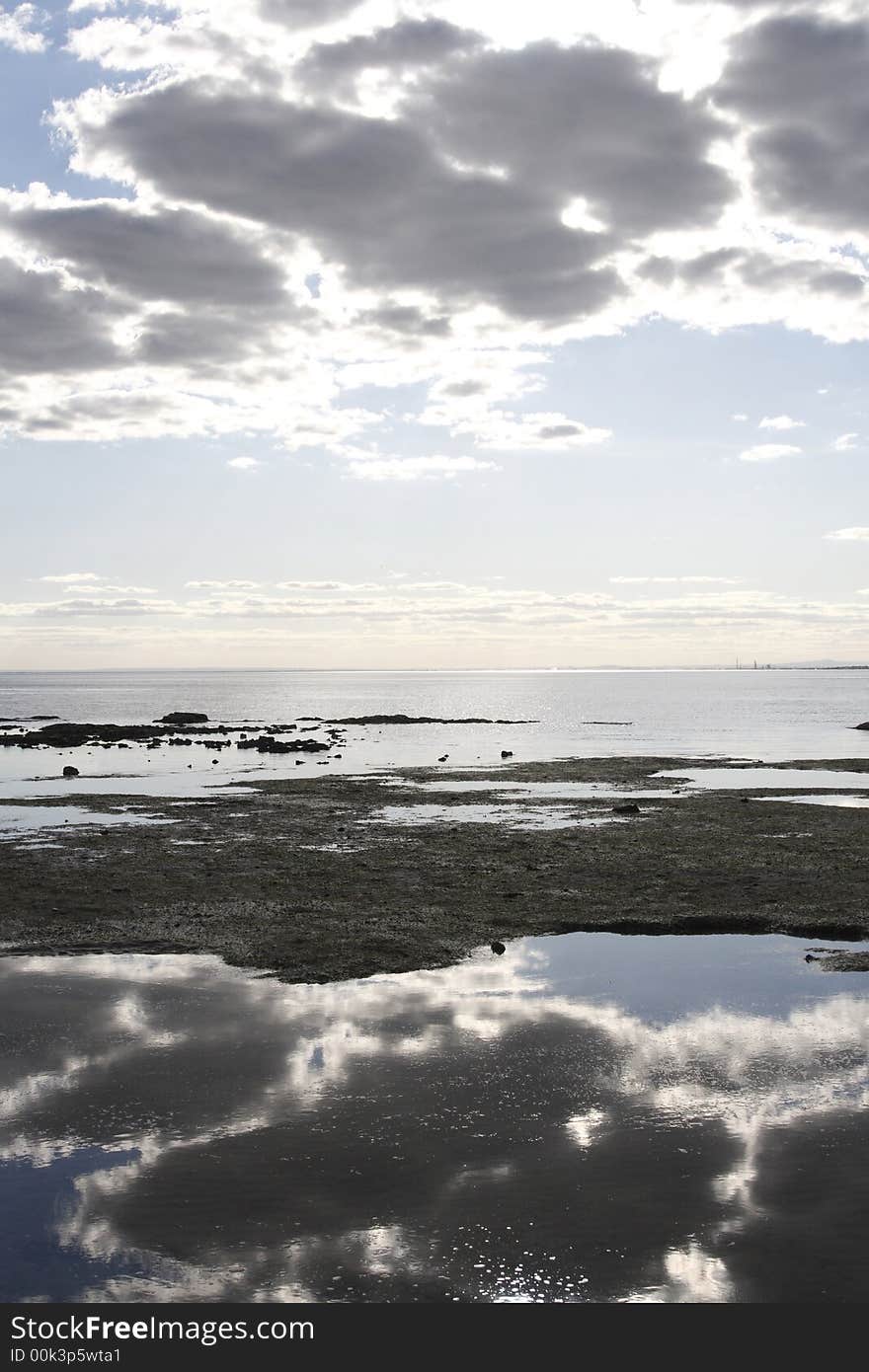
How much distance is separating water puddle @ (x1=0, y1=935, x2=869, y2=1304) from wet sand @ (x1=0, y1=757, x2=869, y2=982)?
2.61 m

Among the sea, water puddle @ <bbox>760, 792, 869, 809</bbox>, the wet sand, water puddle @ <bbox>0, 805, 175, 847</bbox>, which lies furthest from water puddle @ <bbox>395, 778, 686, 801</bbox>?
the sea

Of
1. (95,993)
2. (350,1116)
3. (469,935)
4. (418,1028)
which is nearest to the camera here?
(350,1116)

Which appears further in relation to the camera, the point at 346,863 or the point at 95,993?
the point at 346,863

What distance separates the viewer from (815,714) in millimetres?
130250

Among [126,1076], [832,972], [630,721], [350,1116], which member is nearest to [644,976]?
[832,972]

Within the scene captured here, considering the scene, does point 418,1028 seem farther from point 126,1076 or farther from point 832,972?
point 832,972

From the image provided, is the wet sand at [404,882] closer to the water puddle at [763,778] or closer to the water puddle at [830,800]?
the water puddle at [830,800]

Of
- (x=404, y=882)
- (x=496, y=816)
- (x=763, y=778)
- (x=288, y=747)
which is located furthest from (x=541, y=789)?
(x=288, y=747)

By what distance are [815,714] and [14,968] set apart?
5007 inches

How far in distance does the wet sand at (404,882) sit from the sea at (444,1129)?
139cm

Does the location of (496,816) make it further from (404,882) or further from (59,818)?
(59,818)

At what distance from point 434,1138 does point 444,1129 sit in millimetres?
233

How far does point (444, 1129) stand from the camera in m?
10.0

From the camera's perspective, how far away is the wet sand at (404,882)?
18172 millimetres
